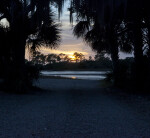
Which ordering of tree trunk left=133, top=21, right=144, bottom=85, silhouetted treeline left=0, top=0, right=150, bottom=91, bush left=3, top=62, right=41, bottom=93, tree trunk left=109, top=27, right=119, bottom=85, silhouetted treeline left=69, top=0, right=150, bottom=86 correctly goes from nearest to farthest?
silhouetted treeline left=69, top=0, right=150, bottom=86
silhouetted treeline left=0, top=0, right=150, bottom=91
bush left=3, top=62, right=41, bottom=93
tree trunk left=133, top=21, right=144, bottom=85
tree trunk left=109, top=27, right=119, bottom=85

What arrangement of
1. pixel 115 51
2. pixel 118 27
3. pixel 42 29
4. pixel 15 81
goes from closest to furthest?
pixel 15 81 → pixel 42 29 → pixel 118 27 → pixel 115 51

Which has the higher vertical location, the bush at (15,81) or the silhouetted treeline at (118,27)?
the silhouetted treeline at (118,27)

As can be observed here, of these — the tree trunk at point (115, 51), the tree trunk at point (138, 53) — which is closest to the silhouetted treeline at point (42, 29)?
the tree trunk at point (138, 53)

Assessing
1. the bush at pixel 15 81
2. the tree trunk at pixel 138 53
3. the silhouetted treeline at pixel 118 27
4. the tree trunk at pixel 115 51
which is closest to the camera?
the silhouetted treeline at pixel 118 27

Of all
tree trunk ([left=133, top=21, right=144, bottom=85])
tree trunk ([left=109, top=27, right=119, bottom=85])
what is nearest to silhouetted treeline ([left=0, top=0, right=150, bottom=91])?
tree trunk ([left=133, top=21, right=144, bottom=85])

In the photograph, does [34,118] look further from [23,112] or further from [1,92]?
[1,92]

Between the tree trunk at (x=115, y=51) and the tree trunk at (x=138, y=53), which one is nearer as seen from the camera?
the tree trunk at (x=138, y=53)

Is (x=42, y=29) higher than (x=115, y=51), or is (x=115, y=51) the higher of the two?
(x=42, y=29)

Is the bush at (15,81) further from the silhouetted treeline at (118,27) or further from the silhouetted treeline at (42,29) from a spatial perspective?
the silhouetted treeline at (118,27)

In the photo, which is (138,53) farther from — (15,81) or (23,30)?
(15,81)

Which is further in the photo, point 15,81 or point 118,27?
point 118,27

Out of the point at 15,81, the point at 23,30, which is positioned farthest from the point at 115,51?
the point at 15,81

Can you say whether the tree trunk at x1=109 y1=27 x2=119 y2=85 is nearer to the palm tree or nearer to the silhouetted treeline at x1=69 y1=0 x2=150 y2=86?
the silhouetted treeline at x1=69 y1=0 x2=150 y2=86

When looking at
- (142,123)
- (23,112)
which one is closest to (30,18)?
(23,112)
